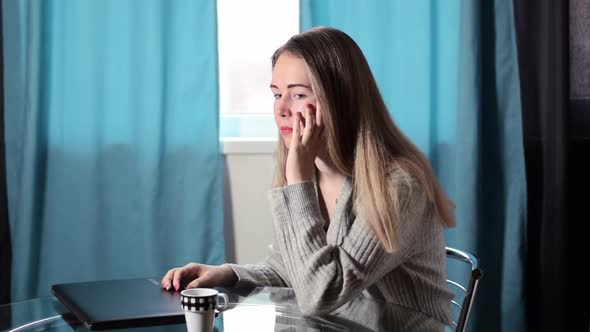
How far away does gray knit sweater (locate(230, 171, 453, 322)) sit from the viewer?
159 cm

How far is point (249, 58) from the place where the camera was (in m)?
3.24

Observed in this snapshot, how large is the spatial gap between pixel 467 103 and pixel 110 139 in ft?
4.30

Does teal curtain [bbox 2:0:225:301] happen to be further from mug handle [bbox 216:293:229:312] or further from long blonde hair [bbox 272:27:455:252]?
mug handle [bbox 216:293:229:312]

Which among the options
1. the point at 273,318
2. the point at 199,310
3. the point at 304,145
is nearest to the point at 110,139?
the point at 304,145

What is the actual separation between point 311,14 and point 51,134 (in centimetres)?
103

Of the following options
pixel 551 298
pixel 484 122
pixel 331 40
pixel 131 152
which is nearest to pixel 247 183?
pixel 131 152

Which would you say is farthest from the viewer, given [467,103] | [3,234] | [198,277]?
[467,103]

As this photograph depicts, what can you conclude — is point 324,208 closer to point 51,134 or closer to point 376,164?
point 376,164

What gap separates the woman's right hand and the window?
148 cm

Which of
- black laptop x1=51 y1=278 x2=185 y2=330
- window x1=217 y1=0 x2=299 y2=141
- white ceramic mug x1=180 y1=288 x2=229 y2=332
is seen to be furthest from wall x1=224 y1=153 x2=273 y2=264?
white ceramic mug x1=180 y1=288 x2=229 y2=332

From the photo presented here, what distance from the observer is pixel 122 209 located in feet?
9.98

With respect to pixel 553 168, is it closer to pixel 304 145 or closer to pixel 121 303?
pixel 304 145

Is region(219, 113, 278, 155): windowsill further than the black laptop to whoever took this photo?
Yes

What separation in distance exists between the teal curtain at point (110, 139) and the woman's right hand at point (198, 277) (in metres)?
1.31
